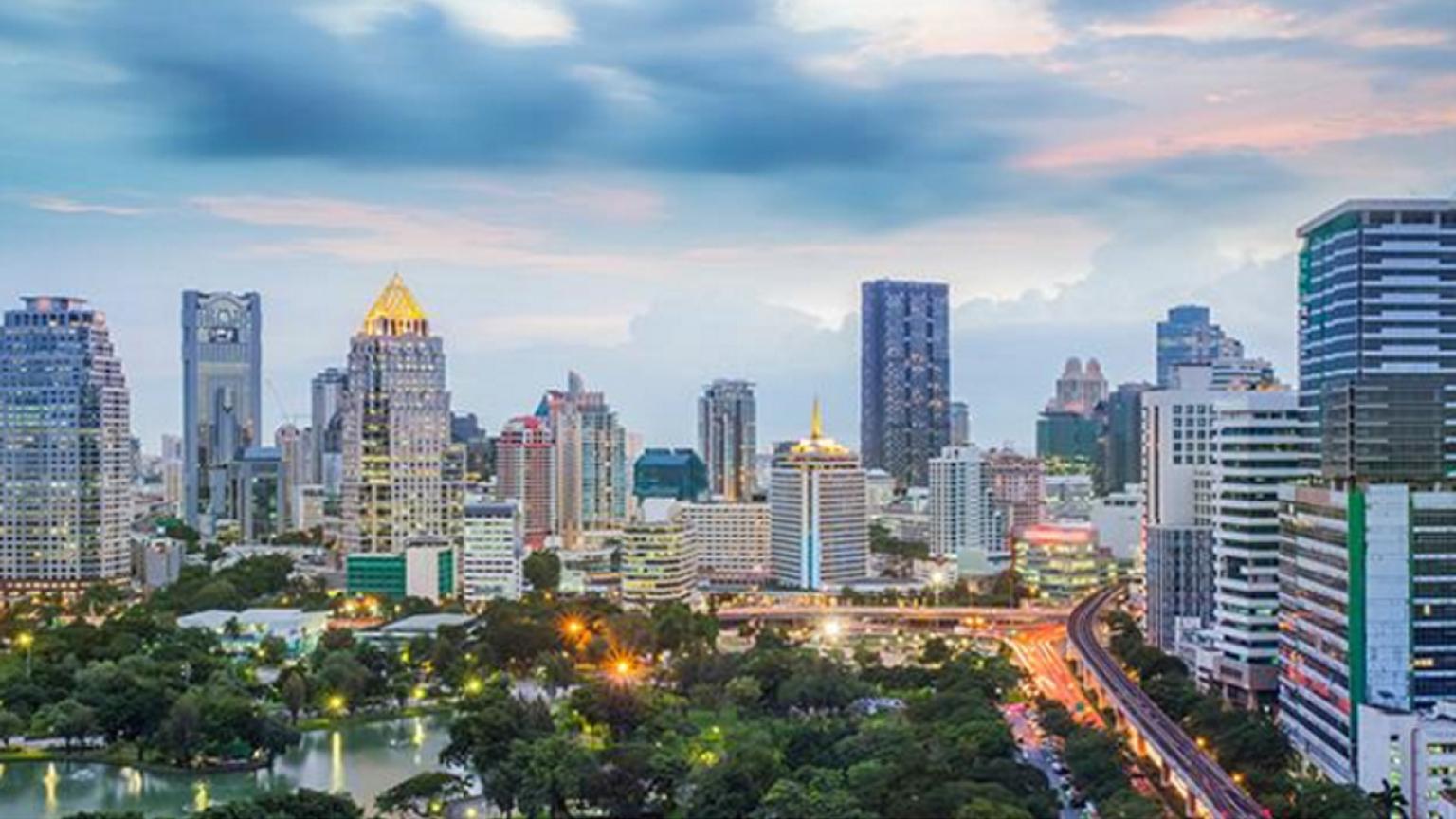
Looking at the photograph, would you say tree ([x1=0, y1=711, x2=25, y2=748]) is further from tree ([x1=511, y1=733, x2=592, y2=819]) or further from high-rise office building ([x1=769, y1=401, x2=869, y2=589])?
high-rise office building ([x1=769, y1=401, x2=869, y2=589])

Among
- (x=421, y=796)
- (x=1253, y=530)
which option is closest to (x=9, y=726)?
(x=421, y=796)

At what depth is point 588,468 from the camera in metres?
55.2

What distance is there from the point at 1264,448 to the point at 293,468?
50.7 meters

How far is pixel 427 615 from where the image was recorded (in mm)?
31250

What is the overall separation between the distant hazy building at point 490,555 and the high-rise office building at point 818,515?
733 cm

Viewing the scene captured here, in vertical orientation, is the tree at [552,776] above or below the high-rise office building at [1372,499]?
below

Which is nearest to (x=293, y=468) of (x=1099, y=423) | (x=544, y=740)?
(x=1099, y=423)

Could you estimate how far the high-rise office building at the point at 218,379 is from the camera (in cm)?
6812

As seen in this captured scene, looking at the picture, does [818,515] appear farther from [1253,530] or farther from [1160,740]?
[1160,740]

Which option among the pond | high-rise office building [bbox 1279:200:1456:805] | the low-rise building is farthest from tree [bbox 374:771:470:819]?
the low-rise building

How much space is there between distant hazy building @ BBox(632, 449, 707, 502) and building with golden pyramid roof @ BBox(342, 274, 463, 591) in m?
17.6

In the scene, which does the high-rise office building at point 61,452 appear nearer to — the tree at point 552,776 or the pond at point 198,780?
the pond at point 198,780

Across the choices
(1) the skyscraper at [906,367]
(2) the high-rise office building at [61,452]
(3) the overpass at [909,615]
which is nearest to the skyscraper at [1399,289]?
(3) the overpass at [909,615]

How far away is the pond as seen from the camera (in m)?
17.5
